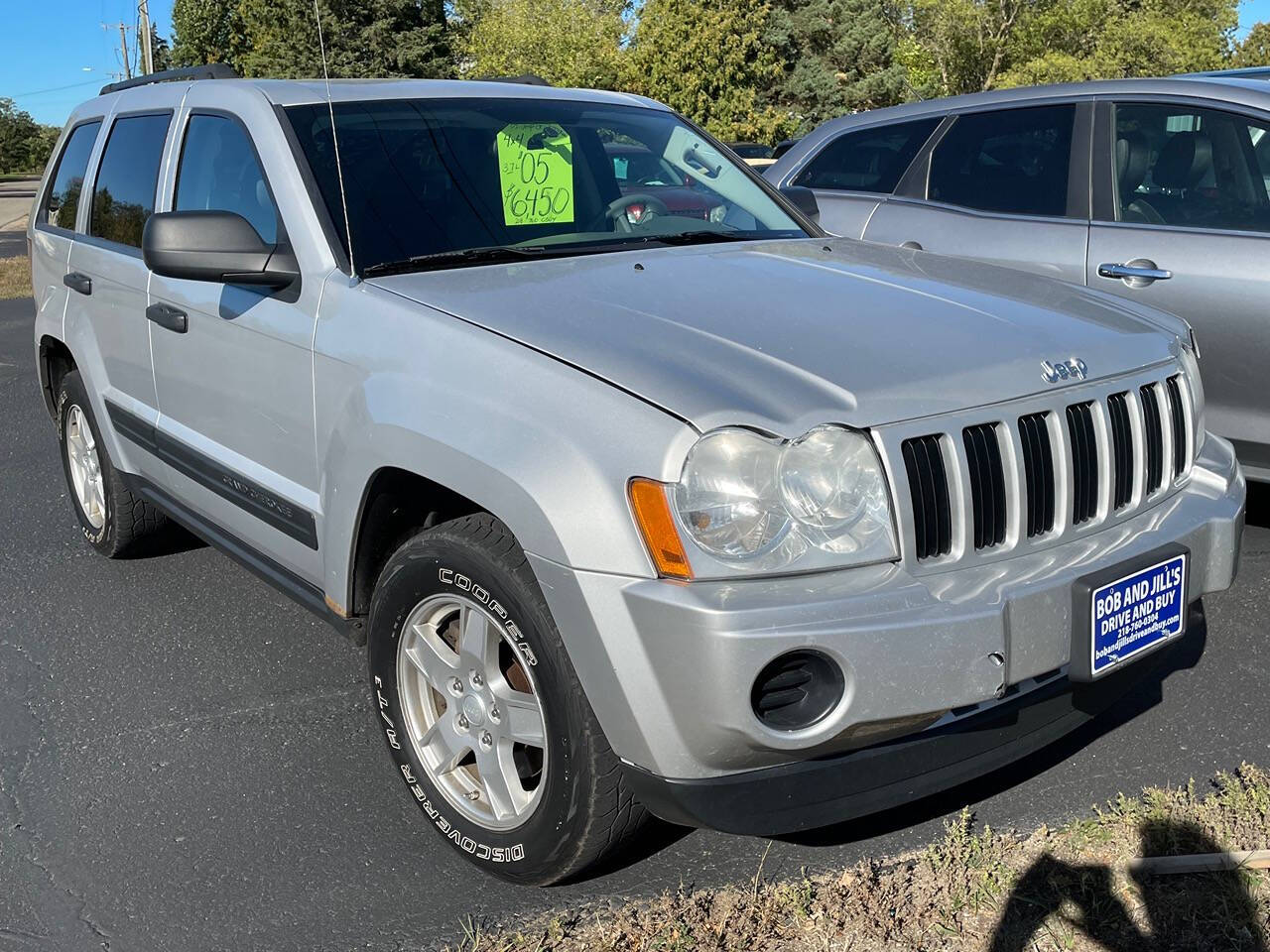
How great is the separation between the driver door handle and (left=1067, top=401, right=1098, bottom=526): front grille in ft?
7.16

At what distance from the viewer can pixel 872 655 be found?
227 centimetres

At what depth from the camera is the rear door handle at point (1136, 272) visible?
4.66 metres

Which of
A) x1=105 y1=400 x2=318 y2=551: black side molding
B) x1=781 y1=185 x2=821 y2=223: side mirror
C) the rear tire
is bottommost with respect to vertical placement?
the rear tire

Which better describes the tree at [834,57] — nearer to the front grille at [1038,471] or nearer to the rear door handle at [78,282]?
the rear door handle at [78,282]

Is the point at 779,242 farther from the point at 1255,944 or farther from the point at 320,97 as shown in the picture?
the point at 1255,944

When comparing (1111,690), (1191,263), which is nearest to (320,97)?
(1111,690)

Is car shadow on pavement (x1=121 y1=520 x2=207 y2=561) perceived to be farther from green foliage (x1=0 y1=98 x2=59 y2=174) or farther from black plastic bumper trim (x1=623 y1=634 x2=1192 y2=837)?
green foliage (x1=0 y1=98 x2=59 y2=174)

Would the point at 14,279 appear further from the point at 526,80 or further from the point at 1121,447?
the point at 1121,447

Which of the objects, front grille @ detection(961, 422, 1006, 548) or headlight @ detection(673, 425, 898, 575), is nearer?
headlight @ detection(673, 425, 898, 575)

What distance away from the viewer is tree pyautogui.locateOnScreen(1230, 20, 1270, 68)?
149ft

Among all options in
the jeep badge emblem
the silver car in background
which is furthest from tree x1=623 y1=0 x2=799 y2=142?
the jeep badge emblem

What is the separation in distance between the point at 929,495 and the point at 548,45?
54168 millimetres

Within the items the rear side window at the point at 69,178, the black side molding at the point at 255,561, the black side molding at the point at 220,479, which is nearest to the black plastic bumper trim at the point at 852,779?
the black side molding at the point at 255,561

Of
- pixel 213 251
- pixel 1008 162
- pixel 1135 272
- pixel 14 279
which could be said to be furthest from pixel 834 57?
pixel 213 251
